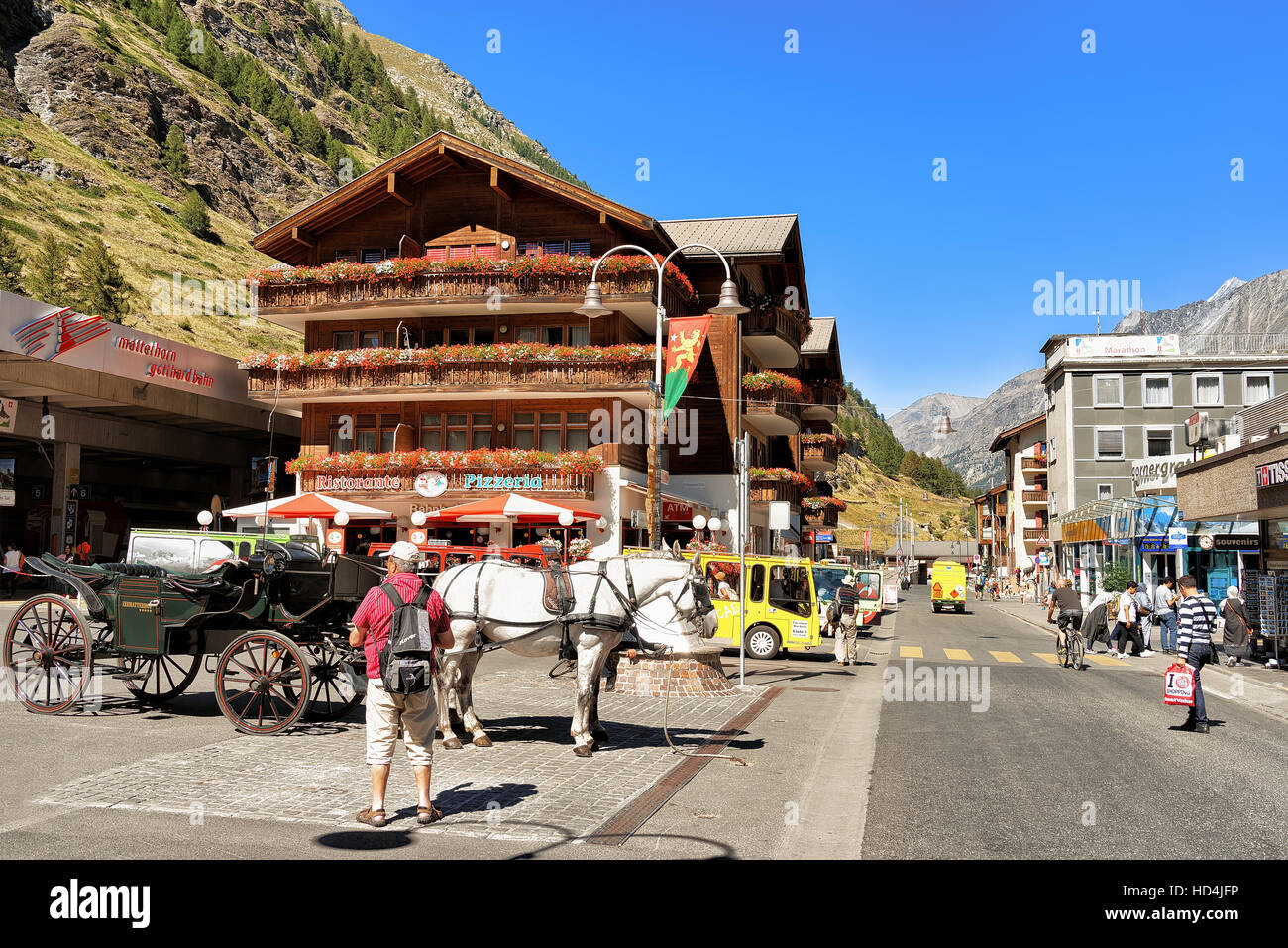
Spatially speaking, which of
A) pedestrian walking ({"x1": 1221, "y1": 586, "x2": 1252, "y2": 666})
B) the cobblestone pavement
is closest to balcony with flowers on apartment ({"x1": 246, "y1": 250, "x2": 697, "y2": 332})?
pedestrian walking ({"x1": 1221, "y1": 586, "x2": 1252, "y2": 666})

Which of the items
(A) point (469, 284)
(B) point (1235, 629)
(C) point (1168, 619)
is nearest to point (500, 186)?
(A) point (469, 284)

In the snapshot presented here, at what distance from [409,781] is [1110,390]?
6816 cm

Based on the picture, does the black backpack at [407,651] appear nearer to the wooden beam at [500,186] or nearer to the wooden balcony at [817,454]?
the wooden beam at [500,186]

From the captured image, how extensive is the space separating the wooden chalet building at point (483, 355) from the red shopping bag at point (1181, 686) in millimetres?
21917

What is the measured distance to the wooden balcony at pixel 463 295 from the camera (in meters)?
34.7

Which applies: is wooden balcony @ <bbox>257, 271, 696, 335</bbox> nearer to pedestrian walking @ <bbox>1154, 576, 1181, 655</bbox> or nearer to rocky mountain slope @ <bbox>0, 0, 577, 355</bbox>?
pedestrian walking @ <bbox>1154, 576, 1181, 655</bbox>

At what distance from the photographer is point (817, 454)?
5881cm

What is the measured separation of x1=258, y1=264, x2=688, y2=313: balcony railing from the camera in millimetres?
34656

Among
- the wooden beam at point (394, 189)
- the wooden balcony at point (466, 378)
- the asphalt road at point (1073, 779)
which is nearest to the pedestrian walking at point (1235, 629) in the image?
the asphalt road at point (1073, 779)

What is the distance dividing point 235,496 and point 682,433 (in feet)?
77.3

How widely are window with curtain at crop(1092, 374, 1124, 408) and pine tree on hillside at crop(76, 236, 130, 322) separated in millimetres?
64590
